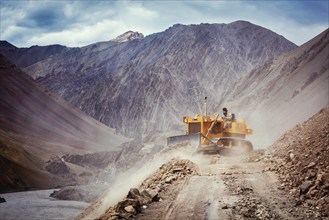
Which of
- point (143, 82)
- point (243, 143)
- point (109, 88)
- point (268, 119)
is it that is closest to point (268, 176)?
point (243, 143)

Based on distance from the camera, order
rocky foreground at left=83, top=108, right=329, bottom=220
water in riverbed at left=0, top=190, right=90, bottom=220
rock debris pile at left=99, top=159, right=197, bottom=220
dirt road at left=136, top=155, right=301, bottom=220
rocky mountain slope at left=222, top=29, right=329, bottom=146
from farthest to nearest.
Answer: rocky mountain slope at left=222, top=29, right=329, bottom=146, water in riverbed at left=0, top=190, right=90, bottom=220, rock debris pile at left=99, top=159, right=197, bottom=220, rocky foreground at left=83, top=108, right=329, bottom=220, dirt road at left=136, top=155, right=301, bottom=220

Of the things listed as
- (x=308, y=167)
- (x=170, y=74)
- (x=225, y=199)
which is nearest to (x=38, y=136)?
(x=170, y=74)

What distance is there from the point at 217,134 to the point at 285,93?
38.6 metres

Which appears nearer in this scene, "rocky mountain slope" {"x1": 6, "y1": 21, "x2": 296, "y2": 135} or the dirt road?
the dirt road

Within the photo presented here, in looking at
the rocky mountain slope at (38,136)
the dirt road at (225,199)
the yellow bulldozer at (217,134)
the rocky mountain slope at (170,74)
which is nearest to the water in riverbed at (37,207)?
the rocky mountain slope at (38,136)

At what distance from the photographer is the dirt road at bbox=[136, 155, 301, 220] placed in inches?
357

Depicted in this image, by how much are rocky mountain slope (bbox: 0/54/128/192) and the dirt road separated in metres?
37.0

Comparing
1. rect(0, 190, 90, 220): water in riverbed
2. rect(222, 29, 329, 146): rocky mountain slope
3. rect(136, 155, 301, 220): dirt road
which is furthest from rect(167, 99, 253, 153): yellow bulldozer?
rect(222, 29, 329, 146): rocky mountain slope

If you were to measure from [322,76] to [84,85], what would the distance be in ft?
392

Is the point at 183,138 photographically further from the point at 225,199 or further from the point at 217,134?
the point at 225,199

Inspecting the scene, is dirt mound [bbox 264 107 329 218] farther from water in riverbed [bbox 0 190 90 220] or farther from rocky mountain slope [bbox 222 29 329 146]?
rocky mountain slope [bbox 222 29 329 146]

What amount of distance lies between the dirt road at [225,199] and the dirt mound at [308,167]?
359 mm

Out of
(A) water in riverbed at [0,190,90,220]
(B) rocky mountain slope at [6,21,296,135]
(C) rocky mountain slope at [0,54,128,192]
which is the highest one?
(B) rocky mountain slope at [6,21,296,135]

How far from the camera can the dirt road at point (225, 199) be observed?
9.06m
